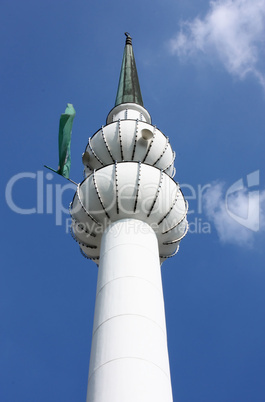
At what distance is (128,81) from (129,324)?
21.9 metres

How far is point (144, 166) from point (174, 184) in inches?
72.1

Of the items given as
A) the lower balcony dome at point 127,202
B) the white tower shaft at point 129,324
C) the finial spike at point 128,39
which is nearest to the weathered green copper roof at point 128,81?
the finial spike at point 128,39

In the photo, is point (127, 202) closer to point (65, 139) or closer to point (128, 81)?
point (65, 139)

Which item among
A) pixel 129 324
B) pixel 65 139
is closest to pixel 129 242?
pixel 129 324

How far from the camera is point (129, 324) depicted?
15086mm

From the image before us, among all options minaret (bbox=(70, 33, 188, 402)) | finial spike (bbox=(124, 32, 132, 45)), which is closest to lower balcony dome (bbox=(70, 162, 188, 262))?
minaret (bbox=(70, 33, 188, 402))

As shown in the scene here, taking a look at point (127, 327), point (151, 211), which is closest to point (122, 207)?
point (151, 211)

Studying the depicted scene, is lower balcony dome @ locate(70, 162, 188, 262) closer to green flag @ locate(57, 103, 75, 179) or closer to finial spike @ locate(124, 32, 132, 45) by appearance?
green flag @ locate(57, 103, 75, 179)

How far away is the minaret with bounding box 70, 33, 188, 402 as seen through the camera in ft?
45.6

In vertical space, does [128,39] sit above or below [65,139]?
above

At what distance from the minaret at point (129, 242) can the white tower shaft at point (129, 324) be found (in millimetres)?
31

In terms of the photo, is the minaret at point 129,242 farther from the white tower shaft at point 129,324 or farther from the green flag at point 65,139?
the green flag at point 65,139

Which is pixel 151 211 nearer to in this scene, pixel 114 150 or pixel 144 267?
pixel 144 267

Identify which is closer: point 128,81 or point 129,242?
point 129,242
